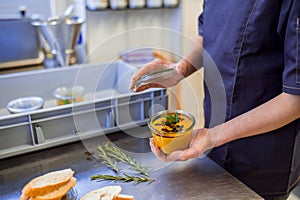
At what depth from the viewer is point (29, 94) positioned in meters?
1.15

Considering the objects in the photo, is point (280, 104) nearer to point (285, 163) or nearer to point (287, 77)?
point (287, 77)

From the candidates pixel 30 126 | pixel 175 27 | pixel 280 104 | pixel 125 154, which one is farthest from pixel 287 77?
pixel 175 27

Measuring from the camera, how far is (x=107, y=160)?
27.1 inches

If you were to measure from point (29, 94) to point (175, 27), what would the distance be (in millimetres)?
784

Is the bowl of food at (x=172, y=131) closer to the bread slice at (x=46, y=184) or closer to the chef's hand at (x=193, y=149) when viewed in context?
the chef's hand at (x=193, y=149)

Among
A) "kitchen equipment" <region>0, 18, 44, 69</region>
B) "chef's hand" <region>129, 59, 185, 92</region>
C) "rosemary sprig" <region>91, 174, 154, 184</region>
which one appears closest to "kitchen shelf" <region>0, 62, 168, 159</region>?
"chef's hand" <region>129, 59, 185, 92</region>

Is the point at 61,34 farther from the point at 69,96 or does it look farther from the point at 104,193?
the point at 104,193

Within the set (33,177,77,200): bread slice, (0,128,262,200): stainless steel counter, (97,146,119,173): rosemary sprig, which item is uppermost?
(33,177,77,200): bread slice

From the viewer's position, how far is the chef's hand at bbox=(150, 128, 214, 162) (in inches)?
23.3

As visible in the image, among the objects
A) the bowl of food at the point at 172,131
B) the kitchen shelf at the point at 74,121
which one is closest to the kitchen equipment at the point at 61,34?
the kitchen shelf at the point at 74,121

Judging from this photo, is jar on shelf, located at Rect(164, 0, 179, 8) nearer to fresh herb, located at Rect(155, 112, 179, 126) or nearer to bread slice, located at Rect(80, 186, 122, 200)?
fresh herb, located at Rect(155, 112, 179, 126)

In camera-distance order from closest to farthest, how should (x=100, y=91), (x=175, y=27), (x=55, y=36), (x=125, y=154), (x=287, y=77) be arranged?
(x=287, y=77) → (x=125, y=154) → (x=100, y=91) → (x=55, y=36) → (x=175, y=27)

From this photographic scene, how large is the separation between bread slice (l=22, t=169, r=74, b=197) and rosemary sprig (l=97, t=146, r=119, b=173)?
0.34 feet

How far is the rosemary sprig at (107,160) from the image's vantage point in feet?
2.20
